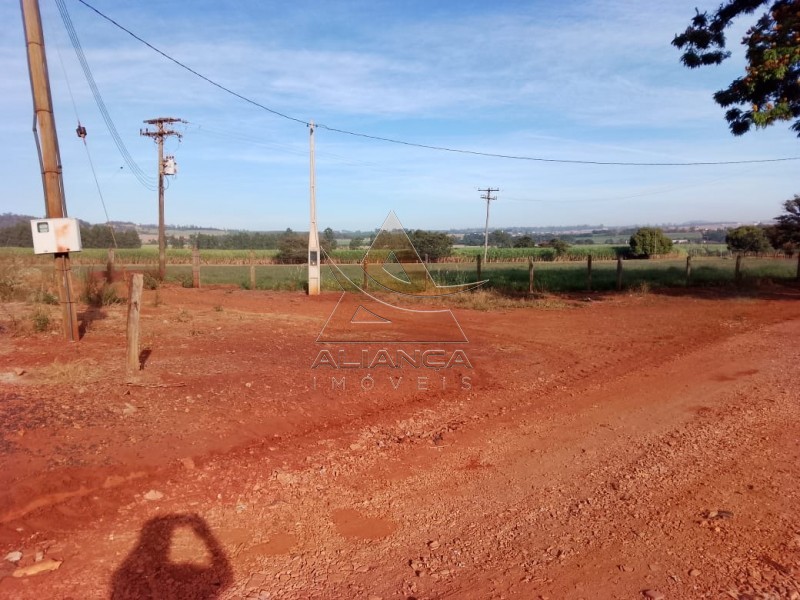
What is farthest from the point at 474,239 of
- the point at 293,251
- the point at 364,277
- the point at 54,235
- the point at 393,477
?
the point at 393,477

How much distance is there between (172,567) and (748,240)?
5607 cm

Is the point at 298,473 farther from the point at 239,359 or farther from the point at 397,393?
the point at 239,359

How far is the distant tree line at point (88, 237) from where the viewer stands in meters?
43.5

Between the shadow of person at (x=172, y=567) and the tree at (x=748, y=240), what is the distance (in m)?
52.8

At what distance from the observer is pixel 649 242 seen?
51.1 meters

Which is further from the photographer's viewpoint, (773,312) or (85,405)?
(773,312)

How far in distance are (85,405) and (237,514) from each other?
279 cm

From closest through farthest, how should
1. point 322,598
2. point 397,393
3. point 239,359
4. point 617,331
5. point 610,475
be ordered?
point 322,598 < point 610,475 < point 397,393 < point 239,359 < point 617,331

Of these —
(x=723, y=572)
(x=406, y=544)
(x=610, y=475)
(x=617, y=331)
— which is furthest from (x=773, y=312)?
(x=406, y=544)

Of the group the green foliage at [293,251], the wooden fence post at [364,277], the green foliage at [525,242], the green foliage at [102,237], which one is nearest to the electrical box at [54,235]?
the wooden fence post at [364,277]

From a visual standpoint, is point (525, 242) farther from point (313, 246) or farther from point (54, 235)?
Answer: point (54, 235)

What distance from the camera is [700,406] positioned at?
22.0 feet

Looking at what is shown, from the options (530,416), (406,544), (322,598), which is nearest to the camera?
(322,598)

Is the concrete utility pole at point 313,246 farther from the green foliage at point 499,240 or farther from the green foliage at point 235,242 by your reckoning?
the green foliage at point 499,240
